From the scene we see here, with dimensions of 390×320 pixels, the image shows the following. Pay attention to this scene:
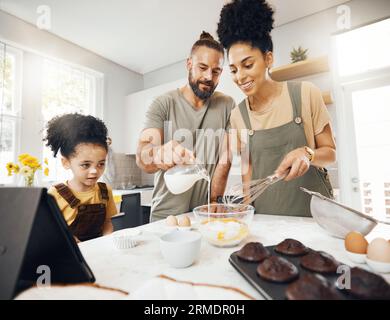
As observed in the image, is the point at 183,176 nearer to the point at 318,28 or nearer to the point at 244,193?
the point at 244,193

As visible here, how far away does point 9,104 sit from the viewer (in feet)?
6.86

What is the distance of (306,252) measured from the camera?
529 mm

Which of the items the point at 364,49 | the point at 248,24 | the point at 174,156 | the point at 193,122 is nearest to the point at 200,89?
the point at 193,122

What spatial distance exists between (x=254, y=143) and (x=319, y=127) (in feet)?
1.22

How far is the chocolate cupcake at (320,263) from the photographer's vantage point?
43cm

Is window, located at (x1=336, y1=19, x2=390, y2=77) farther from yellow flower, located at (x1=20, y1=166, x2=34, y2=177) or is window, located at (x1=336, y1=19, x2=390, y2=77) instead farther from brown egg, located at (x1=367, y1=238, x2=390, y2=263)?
yellow flower, located at (x1=20, y1=166, x2=34, y2=177)

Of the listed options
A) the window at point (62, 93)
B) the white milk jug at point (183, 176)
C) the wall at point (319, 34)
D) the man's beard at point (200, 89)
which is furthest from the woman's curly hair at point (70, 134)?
the wall at point (319, 34)

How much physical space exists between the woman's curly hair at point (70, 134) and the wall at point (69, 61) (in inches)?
56.8

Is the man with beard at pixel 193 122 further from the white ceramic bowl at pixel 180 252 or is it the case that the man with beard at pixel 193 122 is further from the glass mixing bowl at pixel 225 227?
the white ceramic bowl at pixel 180 252

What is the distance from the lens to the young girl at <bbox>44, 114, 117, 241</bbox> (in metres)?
1.03

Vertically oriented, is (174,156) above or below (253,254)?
above

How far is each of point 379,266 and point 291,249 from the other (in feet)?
0.55

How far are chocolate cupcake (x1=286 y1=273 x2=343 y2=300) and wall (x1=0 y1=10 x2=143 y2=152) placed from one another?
255 cm

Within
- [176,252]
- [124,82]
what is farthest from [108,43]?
[176,252]
